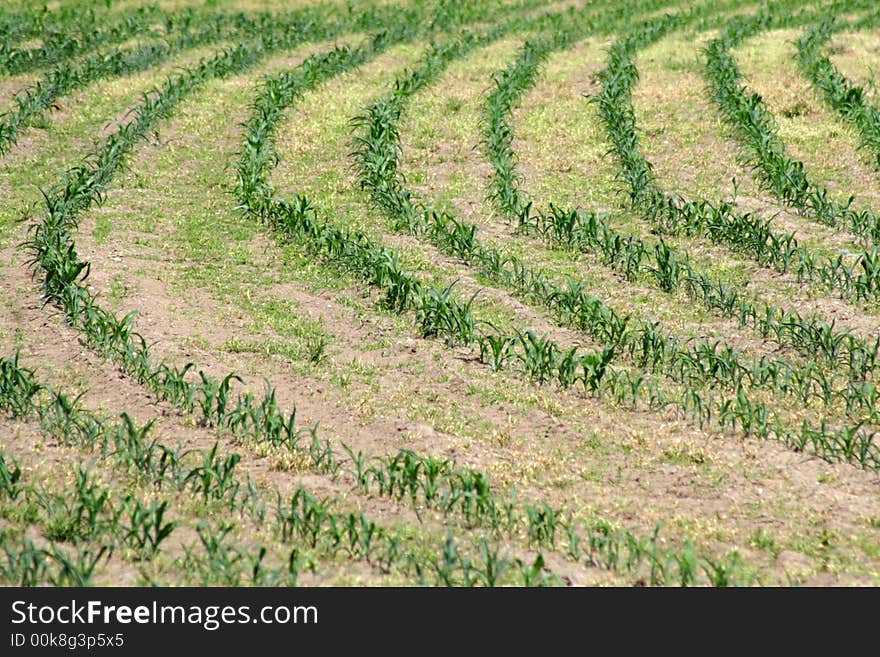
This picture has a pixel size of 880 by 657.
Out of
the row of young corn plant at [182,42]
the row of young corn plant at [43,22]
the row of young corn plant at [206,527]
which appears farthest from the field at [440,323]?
the row of young corn plant at [43,22]

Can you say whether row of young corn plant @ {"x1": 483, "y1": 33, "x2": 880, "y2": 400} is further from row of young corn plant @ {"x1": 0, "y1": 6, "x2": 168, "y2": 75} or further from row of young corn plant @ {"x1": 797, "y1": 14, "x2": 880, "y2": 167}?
row of young corn plant @ {"x1": 0, "y1": 6, "x2": 168, "y2": 75}

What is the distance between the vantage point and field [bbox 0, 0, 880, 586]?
21.6 ft

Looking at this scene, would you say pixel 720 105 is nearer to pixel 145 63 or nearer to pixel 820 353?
pixel 820 353

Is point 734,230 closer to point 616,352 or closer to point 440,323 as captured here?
point 616,352

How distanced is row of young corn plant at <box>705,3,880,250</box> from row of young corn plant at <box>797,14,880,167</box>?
1.01m

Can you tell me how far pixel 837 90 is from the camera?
17266 millimetres

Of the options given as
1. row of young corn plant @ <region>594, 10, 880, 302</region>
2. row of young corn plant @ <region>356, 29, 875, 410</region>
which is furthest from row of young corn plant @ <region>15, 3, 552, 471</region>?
row of young corn plant @ <region>594, 10, 880, 302</region>

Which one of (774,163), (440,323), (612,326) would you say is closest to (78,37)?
(774,163)

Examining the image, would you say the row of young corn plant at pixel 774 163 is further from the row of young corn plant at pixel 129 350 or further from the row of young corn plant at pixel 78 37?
the row of young corn plant at pixel 78 37

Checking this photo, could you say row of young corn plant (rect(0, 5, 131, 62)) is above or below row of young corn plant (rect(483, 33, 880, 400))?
above

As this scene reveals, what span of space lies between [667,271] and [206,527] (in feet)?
18.4

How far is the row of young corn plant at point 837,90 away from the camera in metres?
15.2

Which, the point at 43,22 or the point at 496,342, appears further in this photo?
the point at 43,22

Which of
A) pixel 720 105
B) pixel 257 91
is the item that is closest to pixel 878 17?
pixel 720 105
